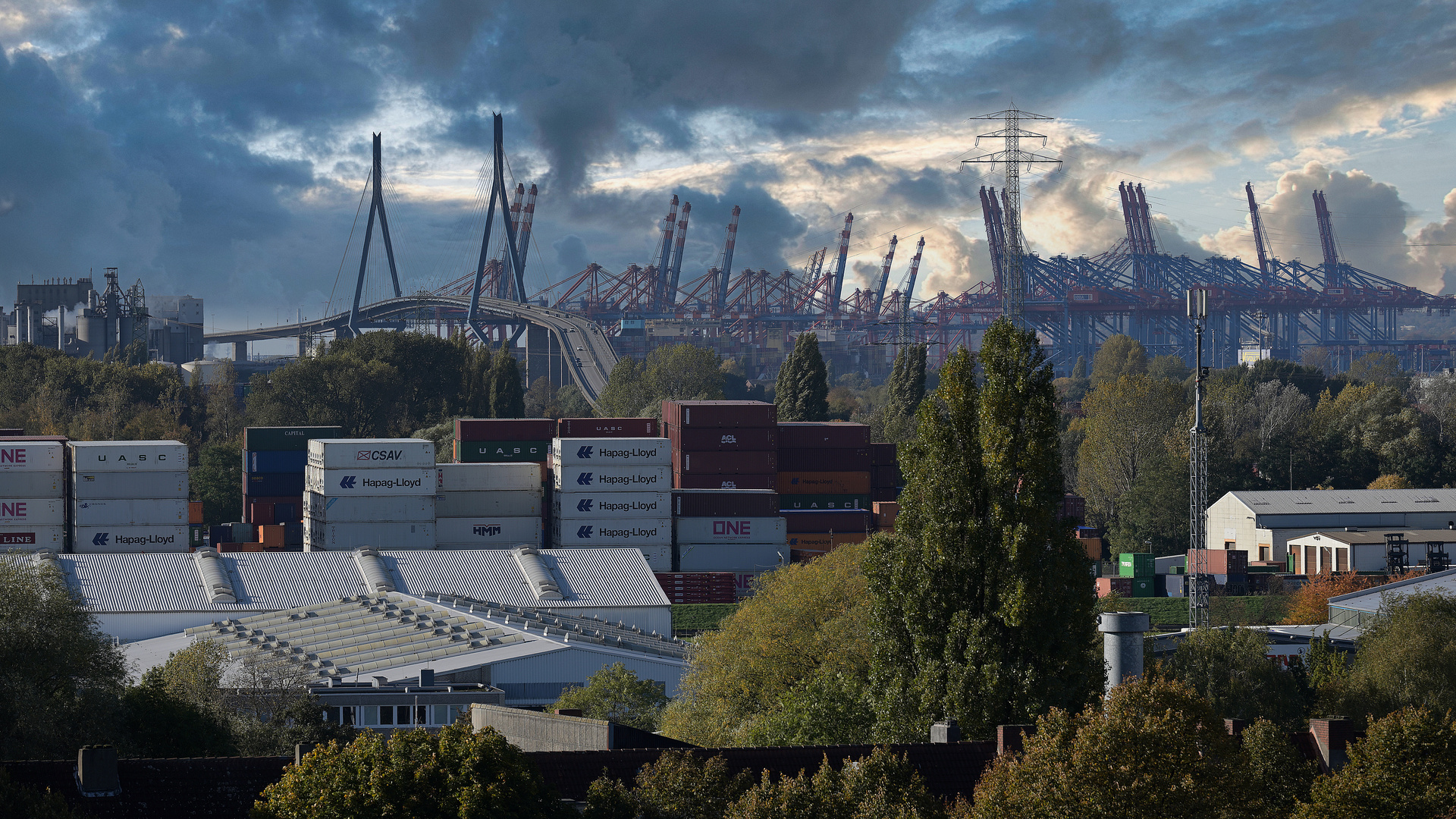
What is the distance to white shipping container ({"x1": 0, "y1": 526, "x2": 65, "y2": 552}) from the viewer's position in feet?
177

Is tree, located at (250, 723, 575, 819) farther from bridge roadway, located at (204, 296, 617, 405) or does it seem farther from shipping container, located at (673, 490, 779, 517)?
bridge roadway, located at (204, 296, 617, 405)

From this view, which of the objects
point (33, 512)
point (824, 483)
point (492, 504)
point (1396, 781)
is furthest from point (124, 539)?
point (1396, 781)

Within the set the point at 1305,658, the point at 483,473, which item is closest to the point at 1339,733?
the point at 1305,658

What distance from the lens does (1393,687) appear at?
3145 cm

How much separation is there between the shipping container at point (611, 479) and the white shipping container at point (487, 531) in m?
2.12

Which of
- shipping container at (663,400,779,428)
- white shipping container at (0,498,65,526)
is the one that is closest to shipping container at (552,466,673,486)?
shipping container at (663,400,779,428)

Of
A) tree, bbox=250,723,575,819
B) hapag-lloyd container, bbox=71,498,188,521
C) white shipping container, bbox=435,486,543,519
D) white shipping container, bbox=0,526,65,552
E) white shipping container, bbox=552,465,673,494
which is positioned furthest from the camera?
white shipping container, bbox=435,486,543,519

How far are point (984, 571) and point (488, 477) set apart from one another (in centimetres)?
4328

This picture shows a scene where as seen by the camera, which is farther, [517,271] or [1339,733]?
[517,271]

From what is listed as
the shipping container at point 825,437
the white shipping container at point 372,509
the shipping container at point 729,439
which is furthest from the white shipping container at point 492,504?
the shipping container at point 825,437

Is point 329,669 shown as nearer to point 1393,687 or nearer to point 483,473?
point 1393,687

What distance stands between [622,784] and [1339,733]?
8.16m

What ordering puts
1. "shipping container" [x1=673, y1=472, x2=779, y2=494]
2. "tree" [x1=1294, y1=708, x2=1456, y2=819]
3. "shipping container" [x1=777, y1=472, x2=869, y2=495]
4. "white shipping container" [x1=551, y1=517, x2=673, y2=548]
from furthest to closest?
"shipping container" [x1=777, y1=472, x2=869, y2=495], "shipping container" [x1=673, y1=472, x2=779, y2=494], "white shipping container" [x1=551, y1=517, x2=673, y2=548], "tree" [x1=1294, y1=708, x2=1456, y2=819]

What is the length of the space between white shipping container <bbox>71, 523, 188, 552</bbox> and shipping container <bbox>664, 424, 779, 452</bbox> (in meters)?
21.0
